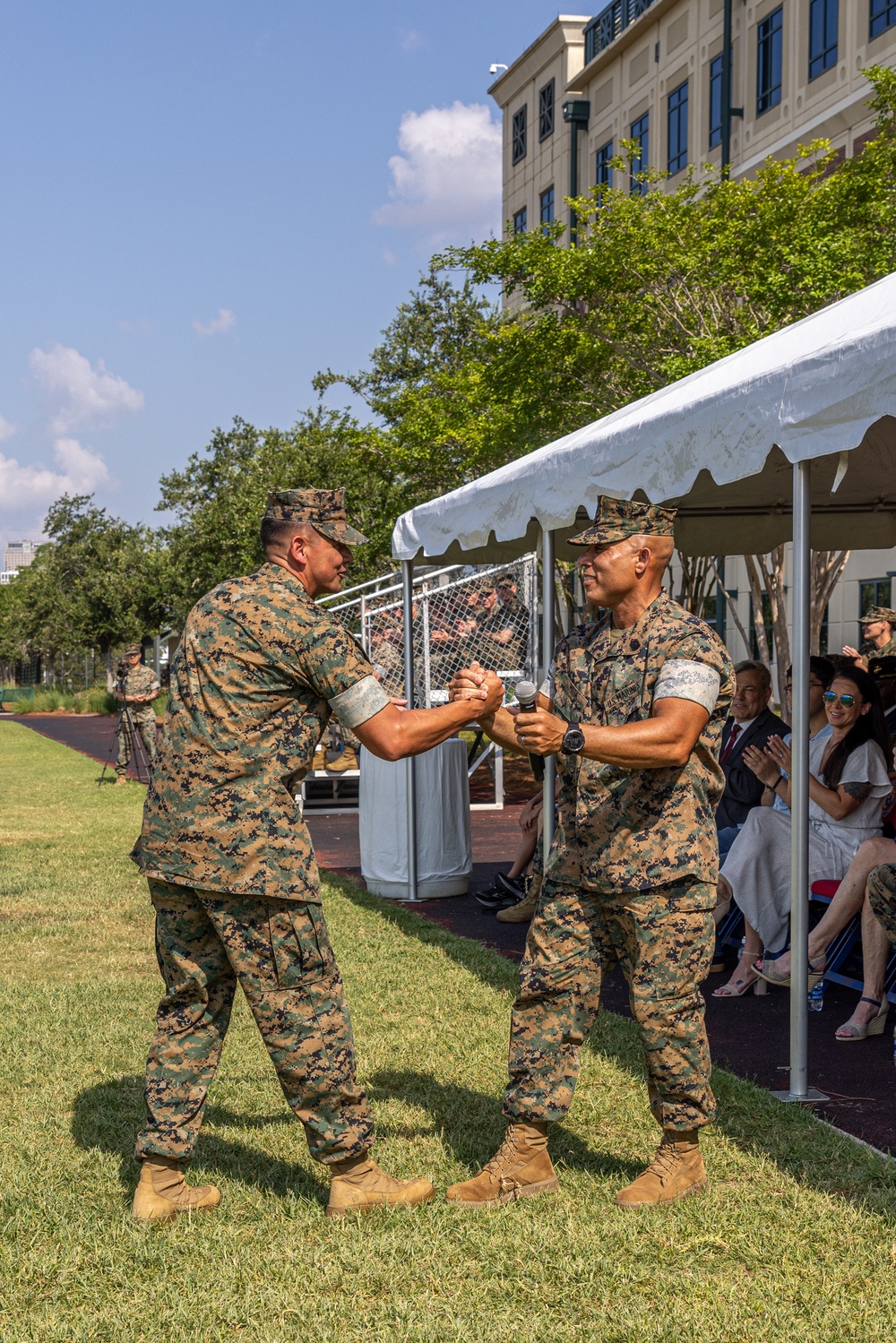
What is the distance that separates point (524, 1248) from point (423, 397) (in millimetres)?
19836

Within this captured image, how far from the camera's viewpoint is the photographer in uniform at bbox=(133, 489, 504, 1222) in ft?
11.9

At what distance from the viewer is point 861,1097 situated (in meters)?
4.93

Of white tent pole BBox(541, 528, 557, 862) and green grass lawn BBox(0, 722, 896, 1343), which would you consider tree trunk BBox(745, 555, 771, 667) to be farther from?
green grass lawn BBox(0, 722, 896, 1343)

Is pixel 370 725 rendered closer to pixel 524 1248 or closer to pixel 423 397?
pixel 524 1248

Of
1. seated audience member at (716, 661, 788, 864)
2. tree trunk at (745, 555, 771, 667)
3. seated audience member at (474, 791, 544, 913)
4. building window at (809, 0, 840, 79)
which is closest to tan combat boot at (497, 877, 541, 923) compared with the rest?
seated audience member at (474, 791, 544, 913)

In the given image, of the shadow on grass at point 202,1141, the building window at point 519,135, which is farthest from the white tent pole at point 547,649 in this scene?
the building window at point 519,135

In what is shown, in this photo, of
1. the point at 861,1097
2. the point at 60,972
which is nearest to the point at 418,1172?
the point at 861,1097

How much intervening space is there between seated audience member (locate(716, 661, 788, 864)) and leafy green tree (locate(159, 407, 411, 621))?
46.3ft

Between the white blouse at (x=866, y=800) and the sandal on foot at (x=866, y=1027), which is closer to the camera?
the sandal on foot at (x=866, y=1027)

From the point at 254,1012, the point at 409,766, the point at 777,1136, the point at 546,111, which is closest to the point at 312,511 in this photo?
the point at 254,1012

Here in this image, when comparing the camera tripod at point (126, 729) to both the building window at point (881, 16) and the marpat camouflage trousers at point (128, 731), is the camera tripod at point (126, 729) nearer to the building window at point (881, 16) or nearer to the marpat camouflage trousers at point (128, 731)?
the marpat camouflage trousers at point (128, 731)

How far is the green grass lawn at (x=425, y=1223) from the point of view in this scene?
3328mm

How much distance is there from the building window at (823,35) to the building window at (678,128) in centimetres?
547

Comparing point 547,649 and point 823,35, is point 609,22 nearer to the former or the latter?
point 823,35
